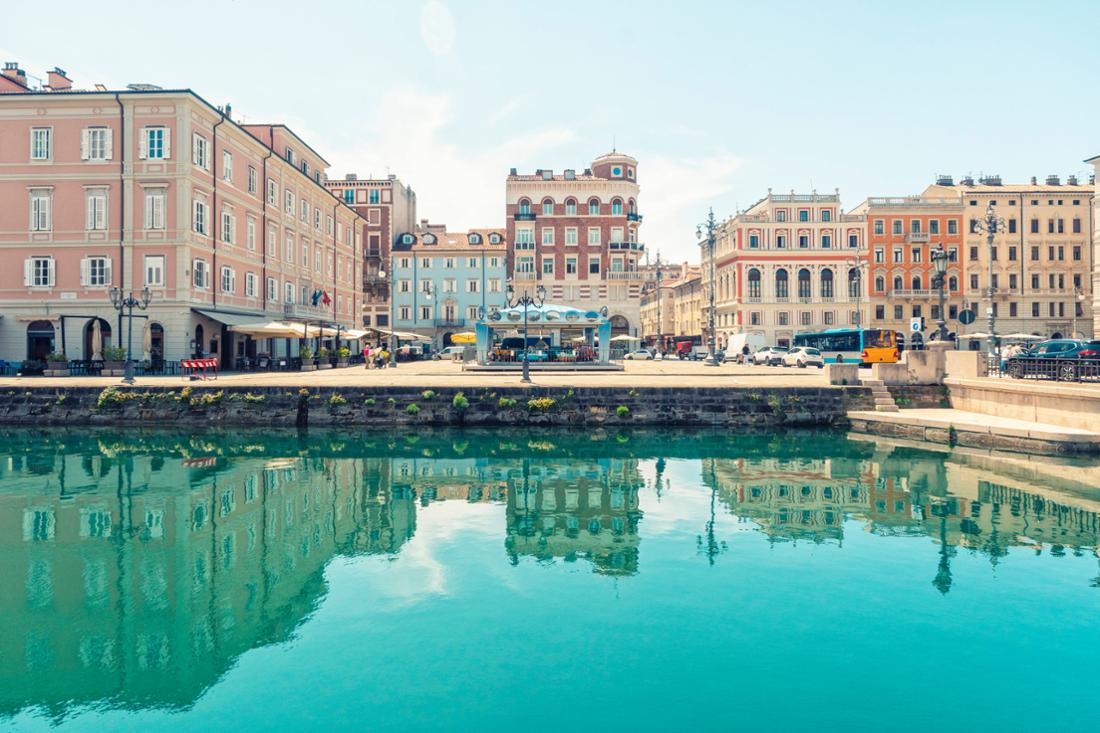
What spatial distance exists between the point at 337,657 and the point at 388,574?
300 centimetres

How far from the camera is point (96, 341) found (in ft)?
107

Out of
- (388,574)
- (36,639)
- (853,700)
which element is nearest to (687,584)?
(853,700)

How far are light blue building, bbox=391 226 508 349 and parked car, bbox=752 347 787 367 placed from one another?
86.3 feet

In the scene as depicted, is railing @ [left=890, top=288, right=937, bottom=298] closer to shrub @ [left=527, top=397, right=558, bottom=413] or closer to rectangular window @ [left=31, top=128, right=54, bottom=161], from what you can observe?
shrub @ [left=527, top=397, right=558, bottom=413]

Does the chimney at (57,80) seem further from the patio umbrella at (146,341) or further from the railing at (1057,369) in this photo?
the railing at (1057,369)

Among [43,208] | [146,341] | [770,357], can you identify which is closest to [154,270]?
[146,341]

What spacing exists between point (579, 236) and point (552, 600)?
64088mm

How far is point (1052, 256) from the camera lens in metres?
71.4

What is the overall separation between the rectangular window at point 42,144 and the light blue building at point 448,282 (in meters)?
37.1

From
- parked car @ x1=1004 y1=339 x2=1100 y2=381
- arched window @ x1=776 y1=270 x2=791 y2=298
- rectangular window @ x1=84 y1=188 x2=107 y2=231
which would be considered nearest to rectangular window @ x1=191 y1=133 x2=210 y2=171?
rectangular window @ x1=84 y1=188 x2=107 y2=231

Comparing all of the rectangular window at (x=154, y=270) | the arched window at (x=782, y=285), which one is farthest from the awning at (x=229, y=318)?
the arched window at (x=782, y=285)

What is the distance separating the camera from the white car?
4842 cm

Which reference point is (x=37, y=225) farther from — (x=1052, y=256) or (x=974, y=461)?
(x=1052, y=256)

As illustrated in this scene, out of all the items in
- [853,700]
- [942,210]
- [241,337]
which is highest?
[942,210]
